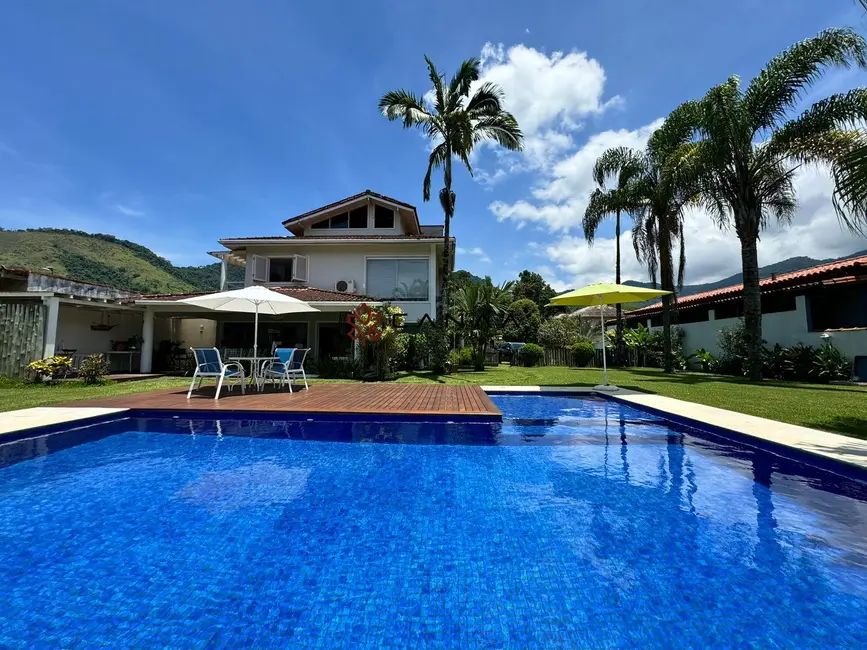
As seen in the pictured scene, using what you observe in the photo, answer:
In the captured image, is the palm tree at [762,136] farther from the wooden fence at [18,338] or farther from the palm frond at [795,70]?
the wooden fence at [18,338]

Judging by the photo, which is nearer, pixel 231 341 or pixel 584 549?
pixel 584 549

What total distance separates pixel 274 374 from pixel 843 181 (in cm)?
1222

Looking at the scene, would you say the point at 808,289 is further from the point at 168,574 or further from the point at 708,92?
the point at 168,574

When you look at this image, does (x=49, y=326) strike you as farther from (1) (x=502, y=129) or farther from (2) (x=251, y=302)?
(1) (x=502, y=129)

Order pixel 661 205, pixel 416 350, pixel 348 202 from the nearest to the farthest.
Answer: pixel 416 350 → pixel 661 205 → pixel 348 202

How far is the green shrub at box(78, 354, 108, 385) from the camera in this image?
39.6 feet

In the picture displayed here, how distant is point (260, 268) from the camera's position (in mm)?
18703

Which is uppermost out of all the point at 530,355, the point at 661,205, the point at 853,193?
the point at 661,205

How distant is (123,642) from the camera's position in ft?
6.69

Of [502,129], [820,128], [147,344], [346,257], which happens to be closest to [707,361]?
[820,128]

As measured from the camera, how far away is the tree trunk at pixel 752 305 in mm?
13734

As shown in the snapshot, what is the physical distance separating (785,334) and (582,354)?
373 inches

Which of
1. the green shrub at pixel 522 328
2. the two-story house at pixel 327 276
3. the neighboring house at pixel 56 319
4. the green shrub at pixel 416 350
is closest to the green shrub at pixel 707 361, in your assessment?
the green shrub at pixel 522 328

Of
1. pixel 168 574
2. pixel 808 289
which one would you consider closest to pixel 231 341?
pixel 168 574
